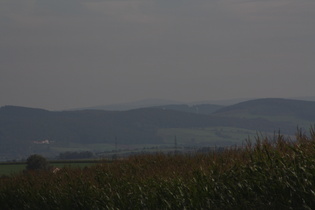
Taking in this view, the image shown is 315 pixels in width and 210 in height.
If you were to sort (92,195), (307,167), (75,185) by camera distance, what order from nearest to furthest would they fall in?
(307,167)
(92,195)
(75,185)

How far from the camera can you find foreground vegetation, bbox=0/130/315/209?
14.1 meters

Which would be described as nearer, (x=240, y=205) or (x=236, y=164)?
(x=240, y=205)

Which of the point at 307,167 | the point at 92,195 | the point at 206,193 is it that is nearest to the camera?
the point at 307,167

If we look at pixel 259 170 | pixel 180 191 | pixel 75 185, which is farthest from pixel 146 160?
pixel 259 170

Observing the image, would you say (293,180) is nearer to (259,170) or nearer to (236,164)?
(259,170)

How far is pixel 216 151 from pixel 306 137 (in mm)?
7770

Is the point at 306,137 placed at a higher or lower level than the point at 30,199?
higher

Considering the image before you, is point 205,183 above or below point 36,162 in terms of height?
above

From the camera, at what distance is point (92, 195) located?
2356 centimetres

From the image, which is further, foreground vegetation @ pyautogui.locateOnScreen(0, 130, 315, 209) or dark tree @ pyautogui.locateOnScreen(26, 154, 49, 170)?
dark tree @ pyautogui.locateOnScreen(26, 154, 49, 170)

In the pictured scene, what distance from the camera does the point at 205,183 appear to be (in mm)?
17203

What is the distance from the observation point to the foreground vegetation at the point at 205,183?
14.1 metres

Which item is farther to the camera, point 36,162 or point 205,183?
point 36,162

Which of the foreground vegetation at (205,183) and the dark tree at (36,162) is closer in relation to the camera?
the foreground vegetation at (205,183)
